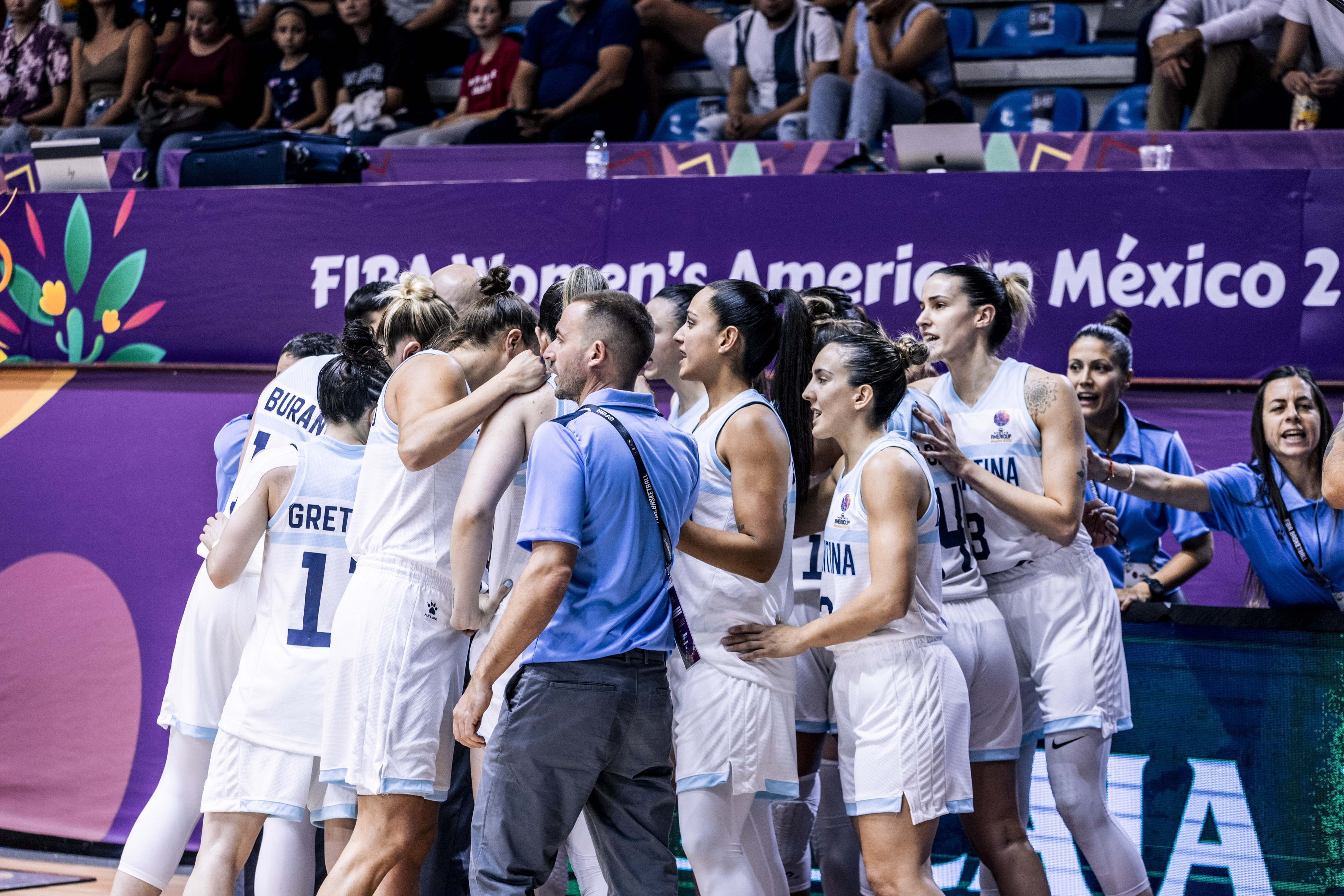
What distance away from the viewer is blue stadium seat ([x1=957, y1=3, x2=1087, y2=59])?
27.3ft

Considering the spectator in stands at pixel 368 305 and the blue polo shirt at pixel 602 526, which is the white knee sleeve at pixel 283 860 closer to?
the blue polo shirt at pixel 602 526

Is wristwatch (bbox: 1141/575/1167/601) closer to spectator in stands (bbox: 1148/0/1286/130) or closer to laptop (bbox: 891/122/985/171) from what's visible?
laptop (bbox: 891/122/985/171)

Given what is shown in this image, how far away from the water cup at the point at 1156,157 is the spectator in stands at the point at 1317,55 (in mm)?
741

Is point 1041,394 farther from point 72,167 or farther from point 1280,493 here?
point 72,167

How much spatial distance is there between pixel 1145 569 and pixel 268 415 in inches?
121

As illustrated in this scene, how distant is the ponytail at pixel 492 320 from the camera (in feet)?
10.7

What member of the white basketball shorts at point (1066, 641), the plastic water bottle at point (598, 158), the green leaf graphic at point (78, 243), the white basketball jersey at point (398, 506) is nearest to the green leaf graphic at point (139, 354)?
the green leaf graphic at point (78, 243)

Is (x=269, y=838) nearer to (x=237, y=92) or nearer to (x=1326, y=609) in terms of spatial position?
(x=1326, y=609)

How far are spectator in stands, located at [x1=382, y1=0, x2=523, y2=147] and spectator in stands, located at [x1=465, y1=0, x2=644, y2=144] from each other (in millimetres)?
197

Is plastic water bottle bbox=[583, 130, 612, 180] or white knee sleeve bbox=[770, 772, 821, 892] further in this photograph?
plastic water bottle bbox=[583, 130, 612, 180]

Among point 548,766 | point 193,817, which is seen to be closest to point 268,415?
point 193,817

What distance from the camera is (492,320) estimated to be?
3271 millimetres

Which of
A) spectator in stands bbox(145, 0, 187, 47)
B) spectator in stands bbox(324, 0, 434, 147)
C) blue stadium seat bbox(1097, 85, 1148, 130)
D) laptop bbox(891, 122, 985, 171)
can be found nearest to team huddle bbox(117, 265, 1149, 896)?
laptop bbox(891, 122, 985, 171)

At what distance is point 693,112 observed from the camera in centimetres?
801
